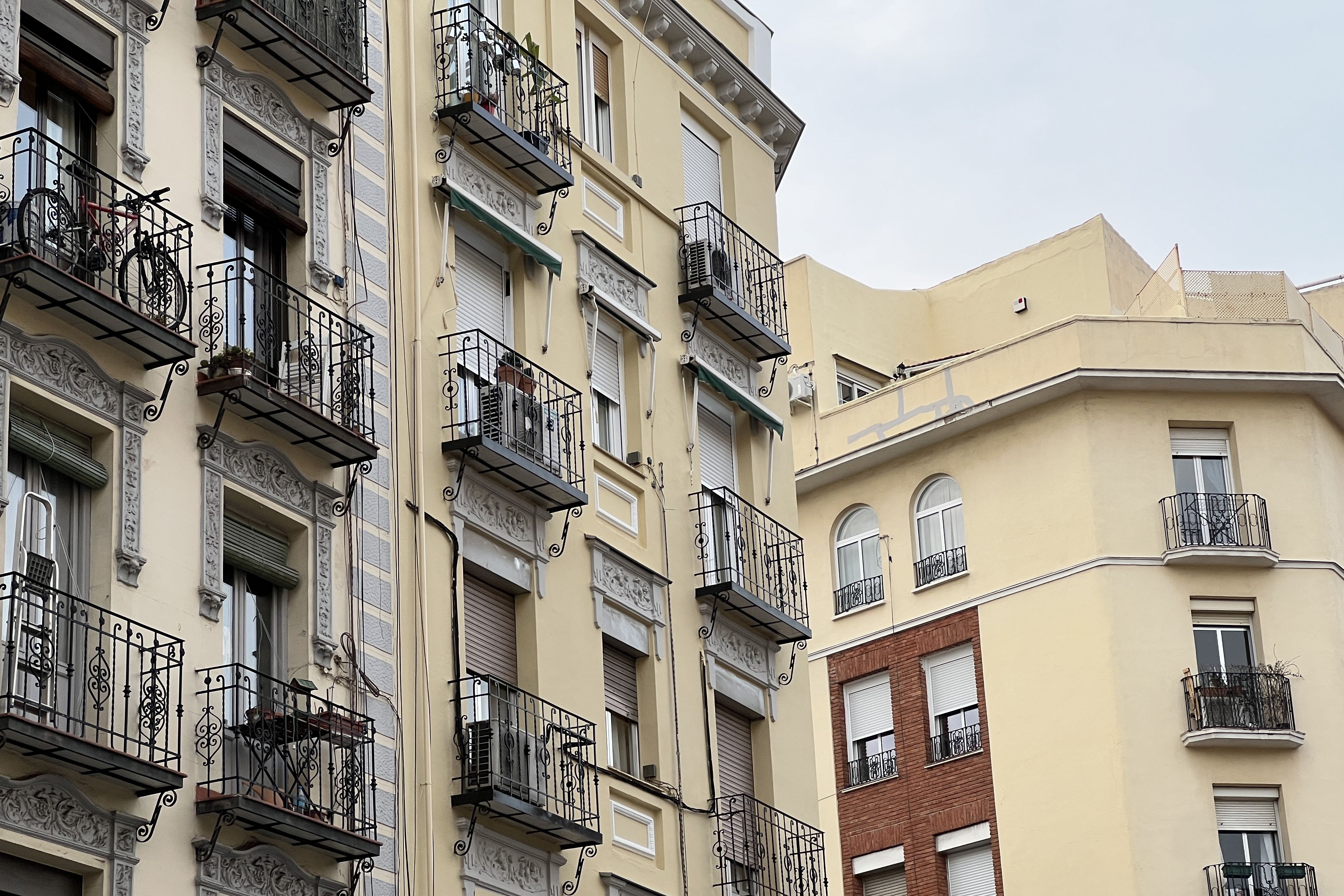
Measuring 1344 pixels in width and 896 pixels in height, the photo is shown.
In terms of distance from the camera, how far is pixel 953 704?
41.2m

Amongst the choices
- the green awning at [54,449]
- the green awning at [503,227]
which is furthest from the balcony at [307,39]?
the green awning at [54,449]

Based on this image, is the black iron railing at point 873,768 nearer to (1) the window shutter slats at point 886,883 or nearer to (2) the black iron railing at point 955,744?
(2) the black iron railing at point 955,744

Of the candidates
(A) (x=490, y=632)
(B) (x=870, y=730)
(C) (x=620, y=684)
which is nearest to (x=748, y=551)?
(C) (x=620, y=684)

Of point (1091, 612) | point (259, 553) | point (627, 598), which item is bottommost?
point (259, 553)

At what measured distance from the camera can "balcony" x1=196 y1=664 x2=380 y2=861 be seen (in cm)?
1711

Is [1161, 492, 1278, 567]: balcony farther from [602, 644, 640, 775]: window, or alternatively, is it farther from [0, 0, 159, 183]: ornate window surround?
[0, 0, 159, 183]: ornate window surround

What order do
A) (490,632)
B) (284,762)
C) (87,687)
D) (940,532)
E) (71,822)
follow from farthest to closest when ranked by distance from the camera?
(940,532) < (490,632) < (284,762) < (87,687) < (71,822)

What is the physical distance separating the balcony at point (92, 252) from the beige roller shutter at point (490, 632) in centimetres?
504

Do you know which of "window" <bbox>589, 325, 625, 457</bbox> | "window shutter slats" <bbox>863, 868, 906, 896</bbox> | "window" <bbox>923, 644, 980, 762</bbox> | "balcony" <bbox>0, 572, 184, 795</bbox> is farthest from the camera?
"window" <bbox>923, 644, 980, 762</bbox>

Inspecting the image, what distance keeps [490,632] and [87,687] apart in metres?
6.74

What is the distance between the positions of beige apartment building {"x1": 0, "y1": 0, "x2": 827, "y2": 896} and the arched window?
1303 centimetres

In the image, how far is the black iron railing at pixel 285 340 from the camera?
1858cm

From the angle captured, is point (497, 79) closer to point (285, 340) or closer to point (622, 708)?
point (285, 340)

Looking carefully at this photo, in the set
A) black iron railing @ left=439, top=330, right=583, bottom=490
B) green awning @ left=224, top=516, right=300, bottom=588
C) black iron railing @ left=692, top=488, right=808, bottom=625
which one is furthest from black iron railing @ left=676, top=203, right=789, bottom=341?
green awning @ left=224, top=516, right=300, bottom=588
